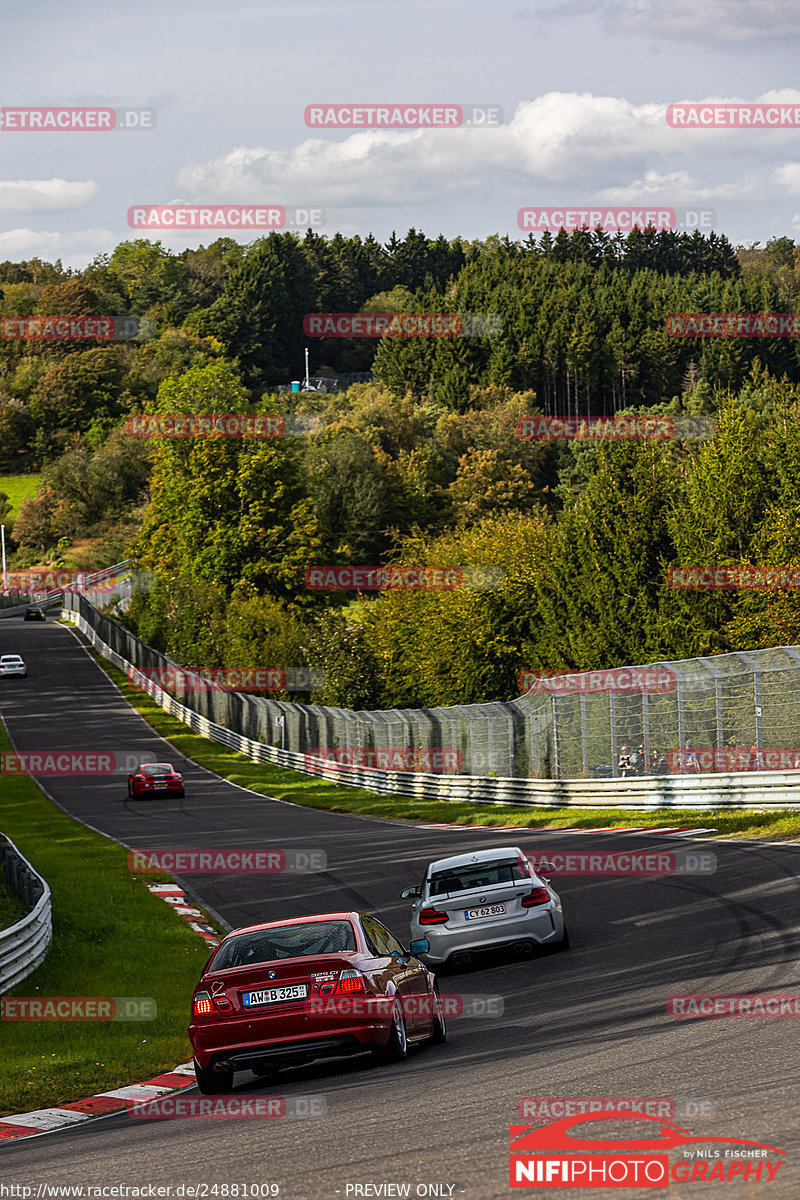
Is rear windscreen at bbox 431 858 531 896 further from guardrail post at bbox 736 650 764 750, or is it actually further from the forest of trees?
the forest of trees

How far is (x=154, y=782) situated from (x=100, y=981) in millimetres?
25983

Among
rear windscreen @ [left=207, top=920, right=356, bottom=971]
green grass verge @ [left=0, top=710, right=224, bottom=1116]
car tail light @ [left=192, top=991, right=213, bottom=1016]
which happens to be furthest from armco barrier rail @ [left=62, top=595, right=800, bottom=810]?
car tail light @ [left=192, top=991, right=213, bottom=1016]

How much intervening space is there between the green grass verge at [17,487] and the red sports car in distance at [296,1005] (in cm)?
13473

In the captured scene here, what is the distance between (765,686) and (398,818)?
1420 cm

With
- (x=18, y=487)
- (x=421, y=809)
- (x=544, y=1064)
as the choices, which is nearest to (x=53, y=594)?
(x=18, y=487)

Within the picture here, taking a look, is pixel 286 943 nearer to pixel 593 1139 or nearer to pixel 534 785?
pixel 593 1139

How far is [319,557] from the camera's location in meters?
79.7

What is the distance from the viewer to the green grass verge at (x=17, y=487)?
146 m

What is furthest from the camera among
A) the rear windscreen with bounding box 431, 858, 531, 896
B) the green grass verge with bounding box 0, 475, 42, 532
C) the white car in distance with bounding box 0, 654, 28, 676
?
the green grass verge with bounding box 0, 475, 42, 532

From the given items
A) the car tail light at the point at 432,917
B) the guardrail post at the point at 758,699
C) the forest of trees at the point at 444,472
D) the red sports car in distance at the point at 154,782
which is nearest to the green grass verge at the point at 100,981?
the car tail light at the point at 432,917

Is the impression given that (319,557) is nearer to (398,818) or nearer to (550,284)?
(398,818)

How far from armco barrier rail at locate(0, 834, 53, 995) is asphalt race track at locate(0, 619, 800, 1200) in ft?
10.1

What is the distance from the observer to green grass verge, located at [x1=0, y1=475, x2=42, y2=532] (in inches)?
5768

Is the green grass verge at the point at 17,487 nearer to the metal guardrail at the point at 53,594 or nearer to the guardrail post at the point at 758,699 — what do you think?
the metal guardrail at the point at 53,594
